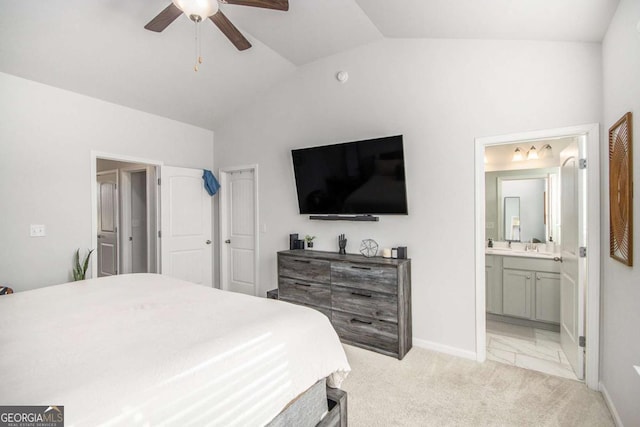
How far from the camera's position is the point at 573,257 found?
8.34 feet

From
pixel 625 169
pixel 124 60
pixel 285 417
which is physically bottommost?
pixel 285 417

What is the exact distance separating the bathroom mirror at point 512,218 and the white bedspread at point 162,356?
3.27 m

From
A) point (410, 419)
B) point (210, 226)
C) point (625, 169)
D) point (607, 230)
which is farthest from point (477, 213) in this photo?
point (210, 226)

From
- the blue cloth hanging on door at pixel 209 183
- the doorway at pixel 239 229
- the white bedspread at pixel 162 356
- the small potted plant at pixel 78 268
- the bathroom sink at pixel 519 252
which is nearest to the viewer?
the white bedspread at pixel 162 356

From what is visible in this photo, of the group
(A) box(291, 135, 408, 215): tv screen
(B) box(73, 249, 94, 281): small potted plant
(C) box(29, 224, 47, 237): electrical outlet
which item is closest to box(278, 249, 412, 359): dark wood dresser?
(A) box(291, 135, 408, 215): tv screen

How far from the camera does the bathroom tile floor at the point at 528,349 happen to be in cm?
265

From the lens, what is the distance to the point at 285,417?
1.31 metres

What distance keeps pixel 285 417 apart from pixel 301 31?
3.26m

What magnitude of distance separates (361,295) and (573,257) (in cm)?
181

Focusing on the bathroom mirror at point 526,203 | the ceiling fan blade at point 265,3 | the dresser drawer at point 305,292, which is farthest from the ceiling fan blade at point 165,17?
the bathroom mirror at point 526,203

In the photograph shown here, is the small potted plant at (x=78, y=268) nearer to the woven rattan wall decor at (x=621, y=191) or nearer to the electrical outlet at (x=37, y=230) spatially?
the electrical outlet at (x=37, y=230)

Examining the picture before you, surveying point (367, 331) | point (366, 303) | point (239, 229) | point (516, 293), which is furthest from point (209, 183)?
point (516, 293)

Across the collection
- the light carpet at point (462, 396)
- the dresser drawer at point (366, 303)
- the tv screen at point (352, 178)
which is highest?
the tv screen at point (352, 178)

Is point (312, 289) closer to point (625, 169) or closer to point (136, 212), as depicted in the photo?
point (625, 169)
